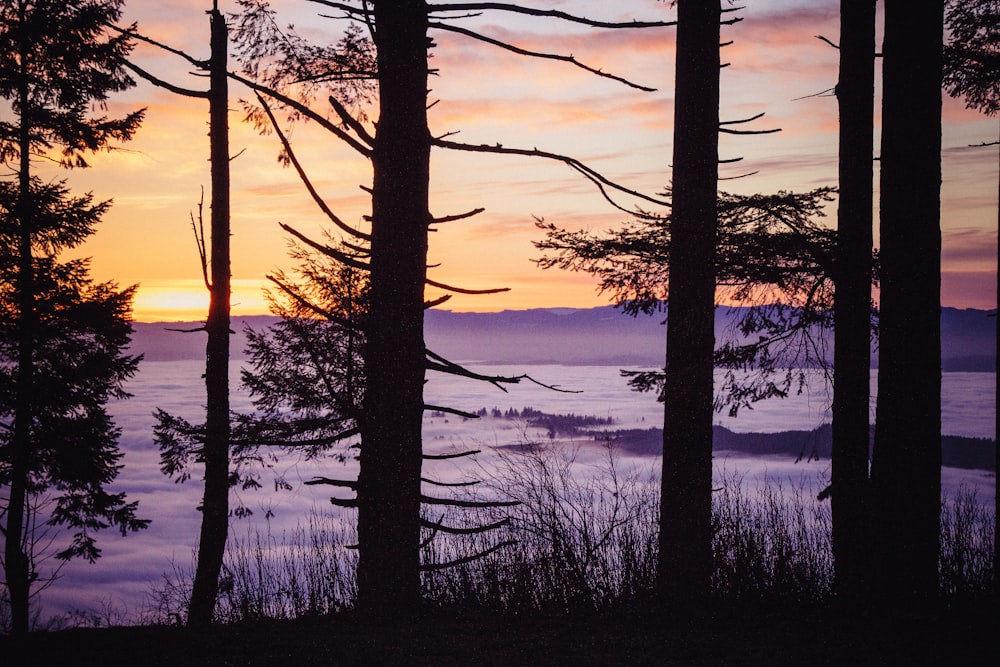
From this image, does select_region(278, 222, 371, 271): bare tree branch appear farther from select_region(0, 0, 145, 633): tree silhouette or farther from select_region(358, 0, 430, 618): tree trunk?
select_region(0, 0, 145, 633): tree silhouette

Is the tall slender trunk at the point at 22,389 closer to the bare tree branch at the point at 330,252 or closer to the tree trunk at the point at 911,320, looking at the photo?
the bare tree branch at the point at 330,252

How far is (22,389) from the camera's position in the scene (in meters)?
12.4

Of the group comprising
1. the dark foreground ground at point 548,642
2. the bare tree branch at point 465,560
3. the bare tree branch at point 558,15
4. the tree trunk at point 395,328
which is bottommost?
the dark foreground ground at point 548,642

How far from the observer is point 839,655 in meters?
4.73

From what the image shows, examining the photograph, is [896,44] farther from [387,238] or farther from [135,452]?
[135,452]

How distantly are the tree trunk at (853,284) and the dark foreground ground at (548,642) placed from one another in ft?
6.63

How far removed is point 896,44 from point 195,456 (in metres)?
11.1

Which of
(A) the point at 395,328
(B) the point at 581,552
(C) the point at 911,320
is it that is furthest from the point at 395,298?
(C) the point at 911,320

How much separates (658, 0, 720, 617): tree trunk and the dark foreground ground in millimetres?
616

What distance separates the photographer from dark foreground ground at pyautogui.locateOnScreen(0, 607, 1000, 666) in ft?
15.4

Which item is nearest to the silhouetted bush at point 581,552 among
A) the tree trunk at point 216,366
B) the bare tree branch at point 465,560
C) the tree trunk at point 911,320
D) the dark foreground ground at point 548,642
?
the bare tree branch at point 465,560

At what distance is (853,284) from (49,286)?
512 inches

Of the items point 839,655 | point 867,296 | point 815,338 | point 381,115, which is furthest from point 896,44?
point 839,655

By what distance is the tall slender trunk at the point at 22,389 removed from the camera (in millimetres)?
12266
